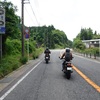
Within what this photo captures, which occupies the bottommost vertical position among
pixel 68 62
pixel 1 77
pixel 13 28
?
pixel 1 77

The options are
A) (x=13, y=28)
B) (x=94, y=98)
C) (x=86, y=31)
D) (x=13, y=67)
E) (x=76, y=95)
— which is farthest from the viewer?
(x=86, y=31)

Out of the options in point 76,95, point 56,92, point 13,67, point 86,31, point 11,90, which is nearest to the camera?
point 76,95

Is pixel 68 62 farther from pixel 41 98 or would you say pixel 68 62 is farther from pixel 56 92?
pixel 41 98

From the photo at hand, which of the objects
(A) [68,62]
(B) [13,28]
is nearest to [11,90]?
(A) [68,62]

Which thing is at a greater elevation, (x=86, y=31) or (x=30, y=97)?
(x=86, y=31)

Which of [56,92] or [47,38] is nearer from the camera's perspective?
[56,92]

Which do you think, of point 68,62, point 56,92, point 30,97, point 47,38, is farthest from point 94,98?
point 47,38

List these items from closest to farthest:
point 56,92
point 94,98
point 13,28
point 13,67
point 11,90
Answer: point 94,98 → point 56,92 → point 11,90 → point 13,67 → point 13,28

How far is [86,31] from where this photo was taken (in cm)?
14075

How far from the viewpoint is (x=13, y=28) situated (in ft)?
73.8

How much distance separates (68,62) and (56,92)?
14.3 feet

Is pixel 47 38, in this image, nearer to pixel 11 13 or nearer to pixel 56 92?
pixel 11 13

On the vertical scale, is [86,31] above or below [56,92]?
above

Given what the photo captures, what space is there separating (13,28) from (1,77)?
1082 cm
